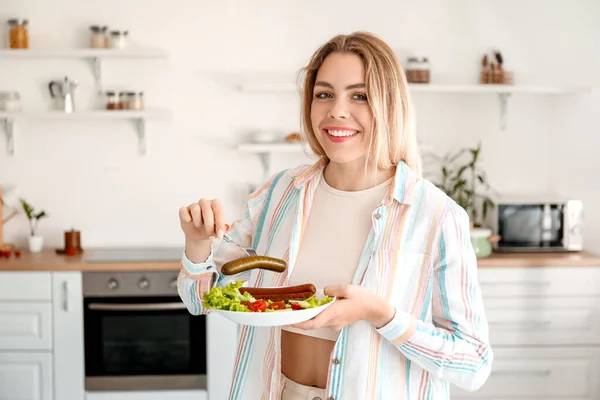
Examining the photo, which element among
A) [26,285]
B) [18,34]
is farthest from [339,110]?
[18,34]

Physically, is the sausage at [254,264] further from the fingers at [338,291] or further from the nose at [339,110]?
the nose at [339,110]

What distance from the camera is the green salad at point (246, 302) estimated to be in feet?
4.78

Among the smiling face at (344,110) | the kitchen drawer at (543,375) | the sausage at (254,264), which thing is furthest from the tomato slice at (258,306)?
the kitchen drawer at (543,375)

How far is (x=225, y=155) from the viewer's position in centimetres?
407

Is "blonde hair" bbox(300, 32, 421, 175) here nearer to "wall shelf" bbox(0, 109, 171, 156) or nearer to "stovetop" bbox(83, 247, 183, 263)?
"stovetop" bbox(83, 247, 183, 263)

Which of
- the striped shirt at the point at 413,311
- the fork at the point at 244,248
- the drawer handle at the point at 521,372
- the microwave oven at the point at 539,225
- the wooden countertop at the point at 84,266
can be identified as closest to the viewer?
the striped shirt at the point at 413,311

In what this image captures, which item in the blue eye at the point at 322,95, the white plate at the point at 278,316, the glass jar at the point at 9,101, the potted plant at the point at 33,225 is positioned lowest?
the potted plant at the point at 33,225

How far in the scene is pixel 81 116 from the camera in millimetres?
3820

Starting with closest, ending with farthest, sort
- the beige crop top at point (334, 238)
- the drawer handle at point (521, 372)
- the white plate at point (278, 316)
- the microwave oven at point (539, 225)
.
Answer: the white plate at point (278, 316), the beige crop top at point (334, 238), the drawer handle at point (521, 372), the microwave oven at point (539, 225)

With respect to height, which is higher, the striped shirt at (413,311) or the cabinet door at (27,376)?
the striped shirt at (413,311)

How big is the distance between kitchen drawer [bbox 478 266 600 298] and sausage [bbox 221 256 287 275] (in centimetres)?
220

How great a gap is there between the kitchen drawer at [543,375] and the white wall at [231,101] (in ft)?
2.42

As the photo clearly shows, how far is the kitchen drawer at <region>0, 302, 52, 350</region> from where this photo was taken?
3.56 m

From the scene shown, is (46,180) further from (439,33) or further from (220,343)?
(439,33)
